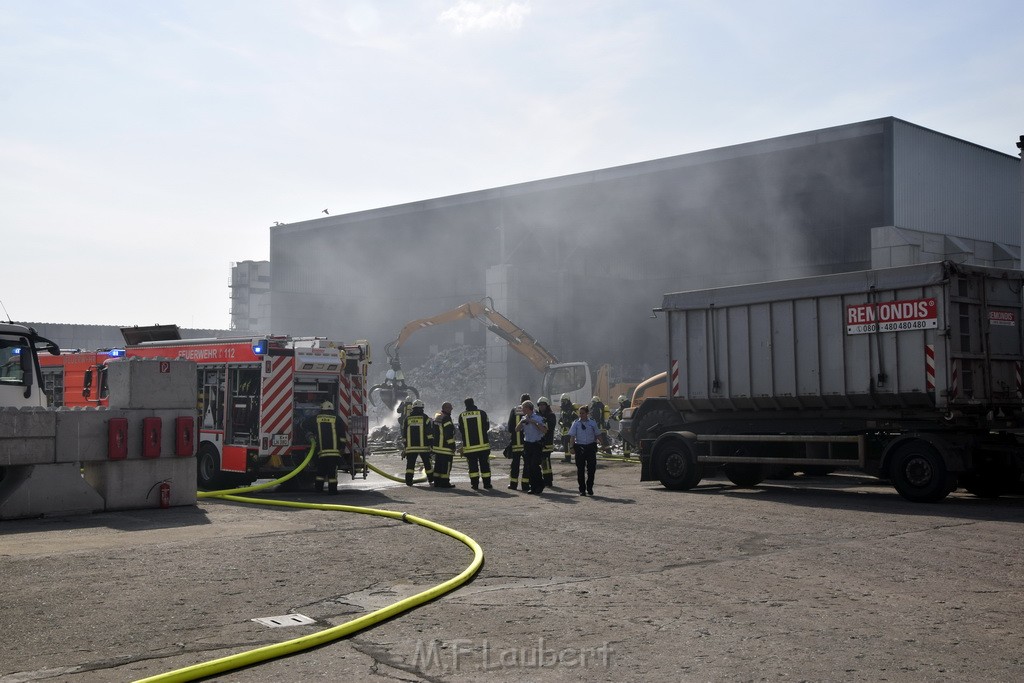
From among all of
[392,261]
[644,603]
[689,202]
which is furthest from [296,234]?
[644,603]

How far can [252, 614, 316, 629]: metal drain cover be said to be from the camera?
6461 millimetres

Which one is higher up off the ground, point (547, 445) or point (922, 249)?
point (922, 249)

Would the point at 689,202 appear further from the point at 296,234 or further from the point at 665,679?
the point at 665,679

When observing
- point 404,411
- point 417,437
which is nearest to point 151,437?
point 417,437

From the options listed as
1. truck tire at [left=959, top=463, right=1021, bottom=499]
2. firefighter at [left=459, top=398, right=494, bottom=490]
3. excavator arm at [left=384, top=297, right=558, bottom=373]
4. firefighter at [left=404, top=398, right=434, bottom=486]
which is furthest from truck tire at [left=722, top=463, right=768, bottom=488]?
excavator arm at [left=384, top=297, right=558, bottom=373]

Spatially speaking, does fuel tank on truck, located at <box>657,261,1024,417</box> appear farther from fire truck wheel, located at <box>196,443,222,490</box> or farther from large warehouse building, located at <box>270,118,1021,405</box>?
large warehouse building, located at <box>270,118,1021,405</box>

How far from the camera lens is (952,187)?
34.3 meters

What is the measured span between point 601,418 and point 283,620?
729 inches

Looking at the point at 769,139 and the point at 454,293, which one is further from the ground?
the point at 769,139

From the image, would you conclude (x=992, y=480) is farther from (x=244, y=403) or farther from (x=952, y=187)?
(x=952, y=187)

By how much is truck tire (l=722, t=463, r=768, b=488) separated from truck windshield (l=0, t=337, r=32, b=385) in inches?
427

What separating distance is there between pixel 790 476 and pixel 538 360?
15632mm

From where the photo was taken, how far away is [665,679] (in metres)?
5.29

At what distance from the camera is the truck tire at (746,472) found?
16.2 metres
